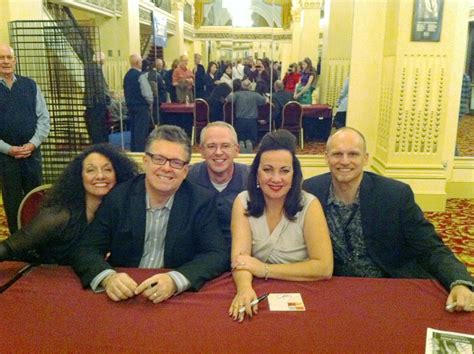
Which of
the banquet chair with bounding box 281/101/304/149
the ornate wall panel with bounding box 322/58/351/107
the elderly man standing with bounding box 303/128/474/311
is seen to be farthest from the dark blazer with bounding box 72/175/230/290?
the banquet chair with bounding box 281/101/304/149

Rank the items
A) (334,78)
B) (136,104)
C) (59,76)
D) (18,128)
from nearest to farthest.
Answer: (18,128) → (59,76) → (334,78) → (136,104)

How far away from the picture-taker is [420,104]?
502cm

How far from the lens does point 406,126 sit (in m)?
5.09

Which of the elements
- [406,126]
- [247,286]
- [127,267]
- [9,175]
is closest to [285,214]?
[247,286]

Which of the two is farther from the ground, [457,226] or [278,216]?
[278,216]

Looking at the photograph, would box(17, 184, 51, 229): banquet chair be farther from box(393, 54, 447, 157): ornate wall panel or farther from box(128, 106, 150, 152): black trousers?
box(393, 54, 447, 157): ornate wall panel

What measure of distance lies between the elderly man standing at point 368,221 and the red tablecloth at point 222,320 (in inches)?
15.3

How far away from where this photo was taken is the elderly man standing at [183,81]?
6.21 metres

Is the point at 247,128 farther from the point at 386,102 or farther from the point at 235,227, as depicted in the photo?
the point at 235,227

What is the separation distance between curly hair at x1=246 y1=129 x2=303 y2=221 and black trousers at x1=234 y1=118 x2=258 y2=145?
166 inches

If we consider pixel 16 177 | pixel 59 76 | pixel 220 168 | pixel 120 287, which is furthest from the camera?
pixel 59 76

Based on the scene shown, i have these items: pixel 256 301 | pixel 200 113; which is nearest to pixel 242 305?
pixel 256 301

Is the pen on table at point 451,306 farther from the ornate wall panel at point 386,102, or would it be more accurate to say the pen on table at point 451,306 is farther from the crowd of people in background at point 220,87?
the crowd of people in background at point 220,87

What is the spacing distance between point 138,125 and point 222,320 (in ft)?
16.4
